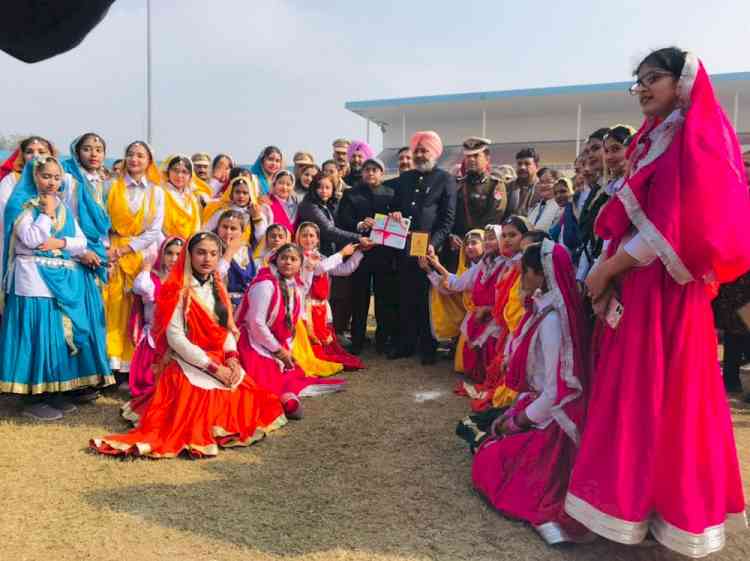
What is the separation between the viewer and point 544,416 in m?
2.92

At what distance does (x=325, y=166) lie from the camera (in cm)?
684

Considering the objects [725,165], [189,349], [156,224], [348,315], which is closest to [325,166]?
[348,315]

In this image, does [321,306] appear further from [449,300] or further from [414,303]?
[449,300]

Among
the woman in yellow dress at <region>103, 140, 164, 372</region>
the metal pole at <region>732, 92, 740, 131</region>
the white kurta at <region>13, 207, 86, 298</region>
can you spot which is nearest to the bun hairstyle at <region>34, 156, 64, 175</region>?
the white kurta at <region>13, 207, 86, 298</region>

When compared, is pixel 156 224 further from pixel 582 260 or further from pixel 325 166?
pixel 582 260

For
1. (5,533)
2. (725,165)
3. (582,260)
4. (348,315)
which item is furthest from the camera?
(348,315)

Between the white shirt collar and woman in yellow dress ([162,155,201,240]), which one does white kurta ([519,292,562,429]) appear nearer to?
the white shirt collar

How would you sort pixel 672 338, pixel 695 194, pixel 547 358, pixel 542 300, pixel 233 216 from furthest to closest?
pixel 233 216
pixel 542 300
pixel 547 358
pixel 672 338
pixel 695 194

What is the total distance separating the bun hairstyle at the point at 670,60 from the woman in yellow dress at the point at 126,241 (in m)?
3.87

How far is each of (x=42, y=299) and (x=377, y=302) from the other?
118 inches

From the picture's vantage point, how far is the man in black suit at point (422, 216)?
18.8 feet

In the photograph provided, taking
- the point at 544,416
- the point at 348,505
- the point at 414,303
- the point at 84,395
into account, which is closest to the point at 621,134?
the point at 544,416

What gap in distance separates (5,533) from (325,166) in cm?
495

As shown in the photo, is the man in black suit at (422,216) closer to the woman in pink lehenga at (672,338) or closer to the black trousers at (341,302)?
the black trousers at (341,302)
